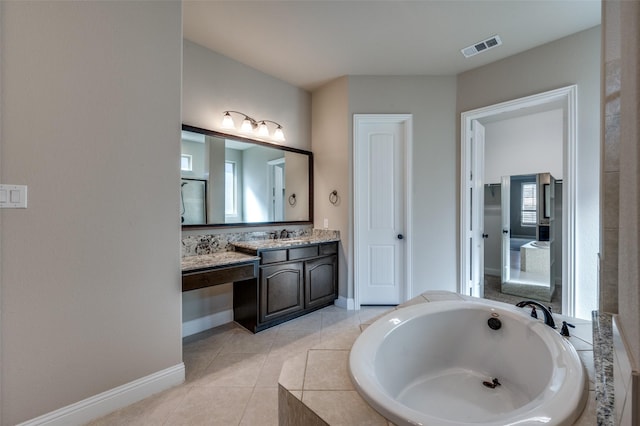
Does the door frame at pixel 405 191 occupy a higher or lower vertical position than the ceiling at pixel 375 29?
lower

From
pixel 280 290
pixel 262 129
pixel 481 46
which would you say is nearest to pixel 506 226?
pixel 481 46

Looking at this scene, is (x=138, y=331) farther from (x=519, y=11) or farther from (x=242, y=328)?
(x=519, y=11)

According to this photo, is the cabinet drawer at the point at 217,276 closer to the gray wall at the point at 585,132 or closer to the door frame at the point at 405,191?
the door frame at the point at 405,191

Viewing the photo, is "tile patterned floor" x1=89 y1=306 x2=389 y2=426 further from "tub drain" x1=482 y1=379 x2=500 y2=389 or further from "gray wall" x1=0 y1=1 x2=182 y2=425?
"tub drain" x1=482 y1=379 x2=500 y2=389

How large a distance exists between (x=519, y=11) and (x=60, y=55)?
10.5 ft

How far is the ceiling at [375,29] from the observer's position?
2131 millimetres

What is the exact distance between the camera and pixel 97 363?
1552 millimetres

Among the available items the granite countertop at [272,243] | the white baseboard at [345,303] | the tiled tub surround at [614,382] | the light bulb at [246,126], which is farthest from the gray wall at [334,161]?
the tiled tub surround at [614,382]

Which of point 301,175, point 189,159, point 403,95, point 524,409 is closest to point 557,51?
point 403,95

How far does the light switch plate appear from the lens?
1.30 m

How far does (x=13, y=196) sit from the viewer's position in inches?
52.2

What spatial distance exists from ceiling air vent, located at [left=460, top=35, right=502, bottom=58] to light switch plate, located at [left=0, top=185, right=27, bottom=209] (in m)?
3.55

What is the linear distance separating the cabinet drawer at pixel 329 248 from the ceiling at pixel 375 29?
81.1 inches

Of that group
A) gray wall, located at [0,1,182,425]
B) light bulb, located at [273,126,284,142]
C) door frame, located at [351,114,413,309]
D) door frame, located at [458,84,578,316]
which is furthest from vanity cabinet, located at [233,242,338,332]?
door frame, located at [458,84,578,316]
